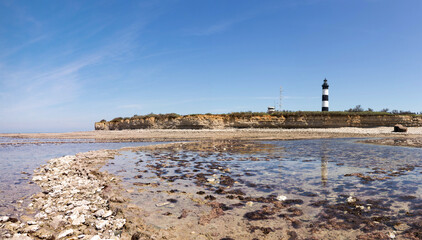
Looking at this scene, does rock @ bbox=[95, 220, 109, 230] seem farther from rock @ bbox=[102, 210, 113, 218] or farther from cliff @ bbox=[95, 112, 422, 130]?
cliff @ bbox=[95, 112, 422, 130]

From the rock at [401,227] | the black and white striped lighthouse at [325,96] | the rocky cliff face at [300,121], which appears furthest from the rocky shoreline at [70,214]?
the black and white striped lighthouse at [325,96]

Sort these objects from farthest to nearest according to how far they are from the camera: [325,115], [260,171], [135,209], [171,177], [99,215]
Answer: [325,115] < [260,171] < [171,177] < [135,209] < [99,215]

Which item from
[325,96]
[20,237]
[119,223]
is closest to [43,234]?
[20,237]

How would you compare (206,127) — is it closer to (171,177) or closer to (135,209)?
(171,177)

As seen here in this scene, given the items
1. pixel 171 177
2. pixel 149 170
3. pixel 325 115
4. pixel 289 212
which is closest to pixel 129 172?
pixel 149 170

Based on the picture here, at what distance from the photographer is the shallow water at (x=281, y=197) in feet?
13.7

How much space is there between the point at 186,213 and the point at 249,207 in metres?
1.32

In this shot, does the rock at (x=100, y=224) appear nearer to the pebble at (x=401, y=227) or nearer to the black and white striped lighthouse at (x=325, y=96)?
the pebble at (x=401, y=227)

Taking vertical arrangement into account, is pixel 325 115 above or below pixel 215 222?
above

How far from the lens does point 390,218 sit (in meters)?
4.44

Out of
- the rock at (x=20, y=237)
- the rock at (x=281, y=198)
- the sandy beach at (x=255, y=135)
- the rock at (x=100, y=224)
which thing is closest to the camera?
the rock at (x=20, y=237)

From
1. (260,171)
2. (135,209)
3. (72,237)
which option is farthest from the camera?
(260,171)

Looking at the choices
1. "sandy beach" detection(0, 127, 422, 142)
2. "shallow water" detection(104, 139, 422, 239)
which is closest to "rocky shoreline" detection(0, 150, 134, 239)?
"shallow water" detection(104, 139, 422, 239)

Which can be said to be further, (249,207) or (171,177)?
(171,177)
